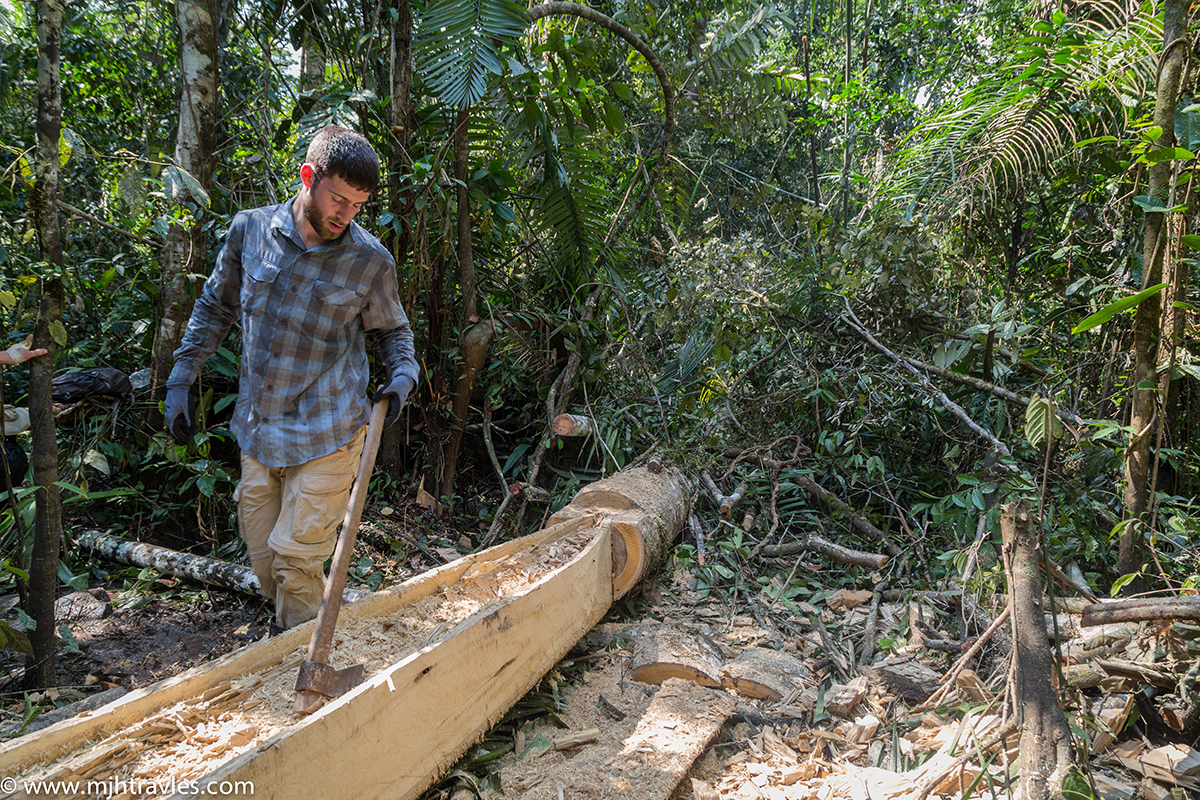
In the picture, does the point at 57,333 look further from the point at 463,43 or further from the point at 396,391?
the point at 463,43

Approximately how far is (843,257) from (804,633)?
217cm

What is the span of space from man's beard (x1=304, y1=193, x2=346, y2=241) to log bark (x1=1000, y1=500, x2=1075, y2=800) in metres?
2.13

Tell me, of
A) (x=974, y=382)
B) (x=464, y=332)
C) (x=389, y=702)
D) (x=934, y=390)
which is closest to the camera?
(x=389, y=702)

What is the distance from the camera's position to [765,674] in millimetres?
2328

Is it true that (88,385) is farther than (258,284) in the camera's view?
Yes

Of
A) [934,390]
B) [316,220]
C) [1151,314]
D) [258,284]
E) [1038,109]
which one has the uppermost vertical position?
[1038,109]

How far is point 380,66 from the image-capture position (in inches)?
149

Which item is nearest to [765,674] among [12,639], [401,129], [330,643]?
[330,643]

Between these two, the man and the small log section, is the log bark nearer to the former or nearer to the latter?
the small log section

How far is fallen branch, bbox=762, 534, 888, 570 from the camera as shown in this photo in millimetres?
3123

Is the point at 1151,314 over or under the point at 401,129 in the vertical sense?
under

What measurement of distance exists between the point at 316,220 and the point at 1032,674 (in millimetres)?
2345

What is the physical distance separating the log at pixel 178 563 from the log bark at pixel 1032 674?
226 cm

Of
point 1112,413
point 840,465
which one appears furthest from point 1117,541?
point 840,465
